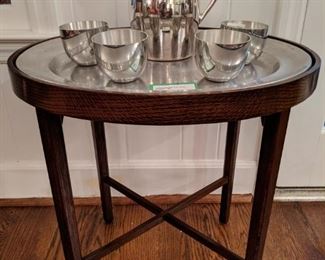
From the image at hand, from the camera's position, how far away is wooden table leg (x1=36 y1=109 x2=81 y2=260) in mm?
608

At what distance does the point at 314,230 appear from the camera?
3.64 ft

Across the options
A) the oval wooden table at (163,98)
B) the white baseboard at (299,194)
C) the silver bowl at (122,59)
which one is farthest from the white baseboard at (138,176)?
the silver bowl at (122,59)

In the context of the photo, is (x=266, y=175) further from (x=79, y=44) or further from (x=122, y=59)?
(x=79, y=44)

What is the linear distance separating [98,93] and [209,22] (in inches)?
22.2

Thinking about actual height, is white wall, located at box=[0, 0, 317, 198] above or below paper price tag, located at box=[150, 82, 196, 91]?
below

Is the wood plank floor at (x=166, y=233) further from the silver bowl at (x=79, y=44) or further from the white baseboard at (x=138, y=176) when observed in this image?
the silver bowl at (x=79, y=44)

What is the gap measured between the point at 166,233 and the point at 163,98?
2.31ft

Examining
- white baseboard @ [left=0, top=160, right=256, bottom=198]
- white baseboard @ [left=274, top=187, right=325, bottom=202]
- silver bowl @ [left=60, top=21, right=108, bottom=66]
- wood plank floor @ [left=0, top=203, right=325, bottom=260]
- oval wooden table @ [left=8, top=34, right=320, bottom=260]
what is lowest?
wood plank floor @ [left=0, top=203, right=325, bottom=260]

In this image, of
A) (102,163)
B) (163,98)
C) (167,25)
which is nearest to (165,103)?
(163,98)

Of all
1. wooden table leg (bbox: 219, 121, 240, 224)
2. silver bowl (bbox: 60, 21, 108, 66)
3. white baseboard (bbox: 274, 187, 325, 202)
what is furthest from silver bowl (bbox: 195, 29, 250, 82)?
white baseboard (bbox: 274, 187, 325, 202)

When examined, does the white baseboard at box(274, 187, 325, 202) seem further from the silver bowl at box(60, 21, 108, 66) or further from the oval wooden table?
the silver bowl at box(60, 21, 108, 66)

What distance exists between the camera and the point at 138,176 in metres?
1.20

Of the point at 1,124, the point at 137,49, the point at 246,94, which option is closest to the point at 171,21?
the point at 137,49

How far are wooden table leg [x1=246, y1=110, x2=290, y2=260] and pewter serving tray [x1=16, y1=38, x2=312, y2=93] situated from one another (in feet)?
0.27
